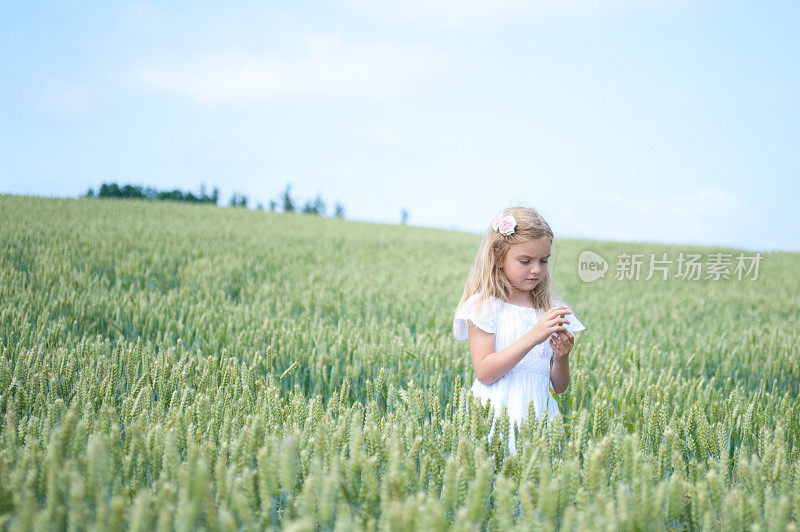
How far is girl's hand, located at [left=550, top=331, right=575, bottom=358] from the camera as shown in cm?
225

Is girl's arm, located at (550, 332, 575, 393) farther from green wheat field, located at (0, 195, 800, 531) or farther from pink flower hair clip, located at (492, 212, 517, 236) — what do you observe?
pink flower hair clip, located at (492, 212, 517, 236)

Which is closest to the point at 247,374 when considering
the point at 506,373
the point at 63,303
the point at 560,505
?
the point at 506,373

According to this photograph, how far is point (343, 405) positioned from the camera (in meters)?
2.53

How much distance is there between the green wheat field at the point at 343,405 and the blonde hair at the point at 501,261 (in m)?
0.44

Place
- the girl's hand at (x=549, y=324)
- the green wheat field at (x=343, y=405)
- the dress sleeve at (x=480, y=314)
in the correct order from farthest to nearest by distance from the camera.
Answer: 1. the dress sleeve at (x=480, y=314)
2. the girl's hand at (x=549, y=324)
3. the green wheat field at (x=343, y=405)

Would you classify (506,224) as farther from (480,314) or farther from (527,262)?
(480,314)

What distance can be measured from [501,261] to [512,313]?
0.24m

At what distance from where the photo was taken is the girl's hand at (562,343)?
225 cm

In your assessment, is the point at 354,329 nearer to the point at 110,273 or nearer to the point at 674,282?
the point at 110,273

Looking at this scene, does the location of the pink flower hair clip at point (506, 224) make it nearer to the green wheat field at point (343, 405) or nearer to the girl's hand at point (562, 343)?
the girl's hand at point (562, 343)

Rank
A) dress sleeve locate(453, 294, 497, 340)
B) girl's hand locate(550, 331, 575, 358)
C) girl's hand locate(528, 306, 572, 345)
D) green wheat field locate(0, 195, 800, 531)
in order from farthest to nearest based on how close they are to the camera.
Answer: dress sleeve locate(453, 294, 497, 340), girl's hand locate(550, 331, 575, 358), girl's hand locate(528, 306, 572, 345), green wheat field locate(0, 195, 800, 531)

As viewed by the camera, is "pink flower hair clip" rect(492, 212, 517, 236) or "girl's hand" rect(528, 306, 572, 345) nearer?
"girl's hand" rect(528, 306, 572, 345)

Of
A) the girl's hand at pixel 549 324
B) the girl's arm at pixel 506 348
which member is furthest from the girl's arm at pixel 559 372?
the girl's hand at pixel 549 324

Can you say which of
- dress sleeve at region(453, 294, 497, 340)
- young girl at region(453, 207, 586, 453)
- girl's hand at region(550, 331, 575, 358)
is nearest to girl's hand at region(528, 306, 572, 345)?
girl's hand at region(550, 331, 575, 358)
